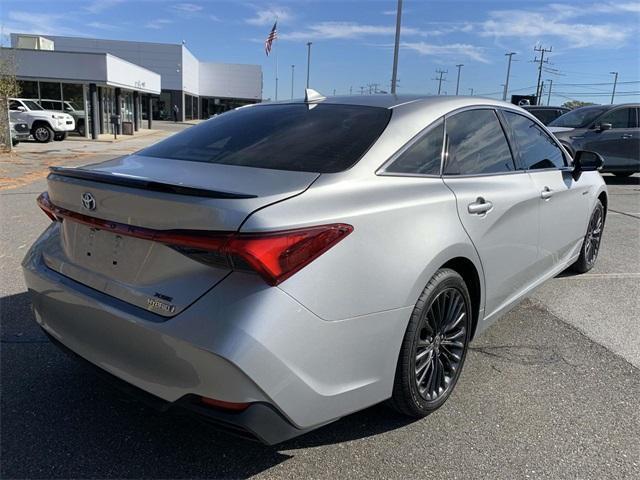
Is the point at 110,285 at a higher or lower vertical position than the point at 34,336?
higher

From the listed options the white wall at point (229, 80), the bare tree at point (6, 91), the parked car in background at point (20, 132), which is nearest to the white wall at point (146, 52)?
the white wall at point (229, 80)

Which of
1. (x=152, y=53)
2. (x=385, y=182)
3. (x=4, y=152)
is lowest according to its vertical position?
(x=4, y=152)

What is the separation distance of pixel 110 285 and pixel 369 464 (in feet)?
4.57

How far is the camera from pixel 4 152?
16906mm

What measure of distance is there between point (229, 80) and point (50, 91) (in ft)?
145

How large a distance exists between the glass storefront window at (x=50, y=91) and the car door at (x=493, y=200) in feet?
92.0

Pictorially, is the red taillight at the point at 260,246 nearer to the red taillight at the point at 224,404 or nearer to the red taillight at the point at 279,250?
the red taillight at the point at 279,250

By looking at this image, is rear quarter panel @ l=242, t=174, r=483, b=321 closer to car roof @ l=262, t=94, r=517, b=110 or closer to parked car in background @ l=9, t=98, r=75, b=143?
car roof @ l=262, t=94, r=517, b=110

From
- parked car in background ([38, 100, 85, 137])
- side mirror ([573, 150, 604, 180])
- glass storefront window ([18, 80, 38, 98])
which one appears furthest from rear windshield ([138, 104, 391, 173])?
glass storefront window ([18, 80, 38, 98])

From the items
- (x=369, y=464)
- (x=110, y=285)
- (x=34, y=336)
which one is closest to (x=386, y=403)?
(x=369, y=464)

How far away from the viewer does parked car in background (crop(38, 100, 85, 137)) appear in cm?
2634

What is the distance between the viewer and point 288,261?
2.00 metres

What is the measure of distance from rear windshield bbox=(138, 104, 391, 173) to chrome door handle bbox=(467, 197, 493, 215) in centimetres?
65

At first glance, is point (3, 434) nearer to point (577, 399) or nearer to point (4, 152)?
point (577, 399)
